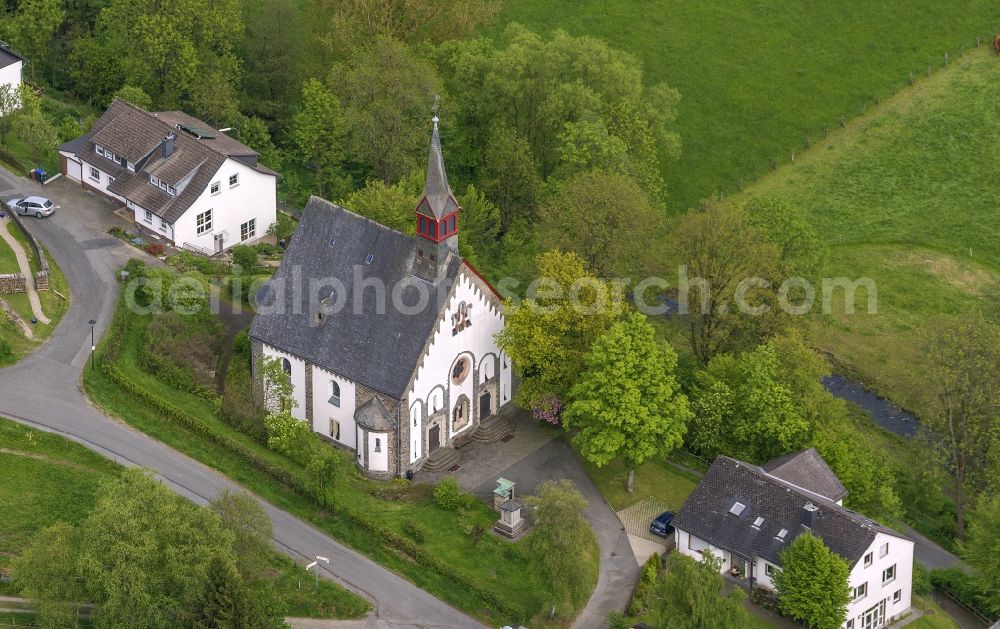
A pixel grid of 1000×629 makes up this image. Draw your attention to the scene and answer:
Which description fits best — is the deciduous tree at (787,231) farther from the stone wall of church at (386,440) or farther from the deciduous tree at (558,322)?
the stone wall of church at (386,440)

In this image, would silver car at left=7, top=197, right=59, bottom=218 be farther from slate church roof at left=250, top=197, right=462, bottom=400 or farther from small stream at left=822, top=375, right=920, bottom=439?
small stream at left=822, top=375, right=920, bottom=439

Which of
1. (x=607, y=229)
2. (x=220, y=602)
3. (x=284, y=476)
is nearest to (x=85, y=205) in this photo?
(x=284, y=476)

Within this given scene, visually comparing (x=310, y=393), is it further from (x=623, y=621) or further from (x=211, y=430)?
(x=623, y=621)

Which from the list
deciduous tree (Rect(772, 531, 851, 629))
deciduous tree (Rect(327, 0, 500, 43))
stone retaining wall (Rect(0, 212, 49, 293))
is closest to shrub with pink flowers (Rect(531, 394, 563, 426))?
deciduous tree (Rect(772, 531, 851, 629))

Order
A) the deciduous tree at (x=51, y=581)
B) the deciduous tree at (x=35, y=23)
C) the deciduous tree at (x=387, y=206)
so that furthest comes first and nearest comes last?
1. the deciduous tree at (x=35, y=23)
2. the deciduous tree at (x=387, y=206)
3. the deciduous tree at (x=51, y=581)

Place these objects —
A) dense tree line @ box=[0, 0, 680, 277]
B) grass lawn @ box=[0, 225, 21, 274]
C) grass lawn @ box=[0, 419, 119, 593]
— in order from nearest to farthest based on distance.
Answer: grass lawn @ box=[0, 419, 119, 593], grass lawn @ box=[0, 225, 21, 274], dense tree line @ box=[0, 0, 680, 277]

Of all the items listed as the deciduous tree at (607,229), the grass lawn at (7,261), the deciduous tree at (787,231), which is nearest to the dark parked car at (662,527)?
the deciduous tree at (607,229)

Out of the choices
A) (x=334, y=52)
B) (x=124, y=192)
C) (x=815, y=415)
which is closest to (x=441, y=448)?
(x=815, y=415)
